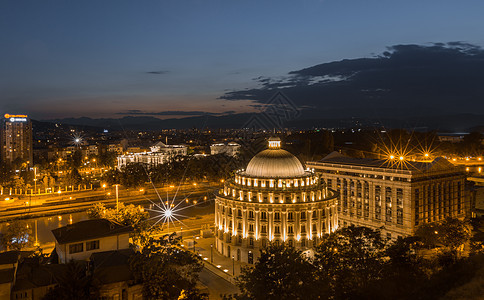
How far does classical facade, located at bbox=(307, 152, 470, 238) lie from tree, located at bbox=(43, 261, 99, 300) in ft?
141

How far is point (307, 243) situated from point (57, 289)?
3540cm

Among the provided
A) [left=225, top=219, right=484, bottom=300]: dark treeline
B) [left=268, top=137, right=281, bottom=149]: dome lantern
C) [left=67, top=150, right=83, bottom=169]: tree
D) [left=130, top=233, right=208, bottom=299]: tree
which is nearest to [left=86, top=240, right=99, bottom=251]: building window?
[left=130, top=233, right=208, bottom=299]: tree

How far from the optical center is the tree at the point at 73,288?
104 ft

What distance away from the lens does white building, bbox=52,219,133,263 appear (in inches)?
1663

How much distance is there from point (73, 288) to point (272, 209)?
31267mm

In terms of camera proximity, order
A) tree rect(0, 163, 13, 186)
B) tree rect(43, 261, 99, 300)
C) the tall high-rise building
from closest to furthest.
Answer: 1. tree rect(43, 261, 99, 300)
2. tree rect(0, 163, 13, 186)
3. the tall high-rise building

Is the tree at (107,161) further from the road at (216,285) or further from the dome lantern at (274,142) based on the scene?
the road at (216,285)

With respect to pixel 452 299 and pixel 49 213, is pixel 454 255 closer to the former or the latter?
pixel 452 299

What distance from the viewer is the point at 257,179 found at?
197ft

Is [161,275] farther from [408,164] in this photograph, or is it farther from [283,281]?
[408,164]

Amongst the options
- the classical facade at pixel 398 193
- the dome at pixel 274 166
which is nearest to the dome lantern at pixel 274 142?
the dome at pixel 274 166

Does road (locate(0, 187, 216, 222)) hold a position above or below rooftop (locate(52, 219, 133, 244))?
below

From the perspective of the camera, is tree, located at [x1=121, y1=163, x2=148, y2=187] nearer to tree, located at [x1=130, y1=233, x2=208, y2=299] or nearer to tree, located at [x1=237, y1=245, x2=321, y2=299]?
tree, located at [x1=130, y1=233, x2=208, y2=299]

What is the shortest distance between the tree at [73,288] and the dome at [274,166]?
33.4 m
